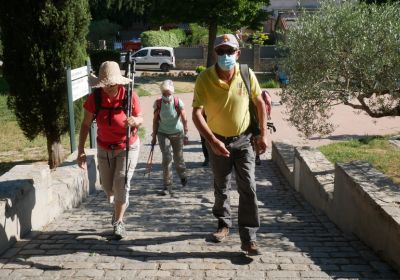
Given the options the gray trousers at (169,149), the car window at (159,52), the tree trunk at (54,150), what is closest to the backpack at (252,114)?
the gray trousers at (169,149)

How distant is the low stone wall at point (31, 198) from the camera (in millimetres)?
4406

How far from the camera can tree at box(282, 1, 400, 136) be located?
24.4ft

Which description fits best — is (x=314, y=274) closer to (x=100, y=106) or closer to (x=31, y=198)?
(x=100, y=106)

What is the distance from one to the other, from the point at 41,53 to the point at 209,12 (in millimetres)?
19904

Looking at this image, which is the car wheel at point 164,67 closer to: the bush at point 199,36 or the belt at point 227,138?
the bush at point 199,36

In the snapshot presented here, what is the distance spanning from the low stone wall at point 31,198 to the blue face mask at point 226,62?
2.08 m

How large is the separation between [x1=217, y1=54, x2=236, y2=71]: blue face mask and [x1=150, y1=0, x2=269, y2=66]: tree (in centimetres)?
2345

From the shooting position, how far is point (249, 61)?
1496 inches

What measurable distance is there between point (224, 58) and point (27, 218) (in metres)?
2.30

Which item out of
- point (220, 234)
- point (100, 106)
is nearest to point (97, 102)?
point (100, 106)

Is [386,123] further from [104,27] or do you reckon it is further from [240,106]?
[104,27]

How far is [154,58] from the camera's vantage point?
33812 millimetres

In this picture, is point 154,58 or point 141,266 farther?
point 154,58

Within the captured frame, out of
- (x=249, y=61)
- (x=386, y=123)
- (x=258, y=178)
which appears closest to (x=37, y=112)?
(x=258, y=178)
